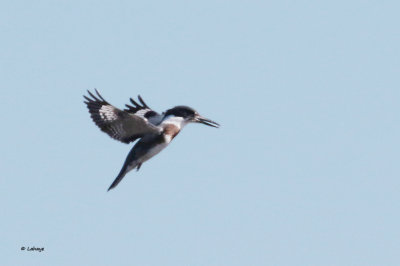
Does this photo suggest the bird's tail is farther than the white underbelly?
Yes

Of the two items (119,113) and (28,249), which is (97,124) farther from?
(28,249)

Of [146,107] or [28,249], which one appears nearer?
[28,249]

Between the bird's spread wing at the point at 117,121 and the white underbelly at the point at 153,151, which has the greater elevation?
the bird's spread wing at the point at 117,121

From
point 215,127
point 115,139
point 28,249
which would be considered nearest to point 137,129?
point 115,139

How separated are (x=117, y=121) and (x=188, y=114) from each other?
56.3 inches

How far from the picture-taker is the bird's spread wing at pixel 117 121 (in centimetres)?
1384

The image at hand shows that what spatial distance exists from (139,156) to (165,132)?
1.83ft

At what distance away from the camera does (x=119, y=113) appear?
13.8 metres

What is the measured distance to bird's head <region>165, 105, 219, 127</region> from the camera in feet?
48.5

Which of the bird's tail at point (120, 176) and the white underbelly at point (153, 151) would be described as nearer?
the white underbelly at point (153, 151)

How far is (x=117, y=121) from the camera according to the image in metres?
14.0

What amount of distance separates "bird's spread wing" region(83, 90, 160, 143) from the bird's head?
0.66 meters

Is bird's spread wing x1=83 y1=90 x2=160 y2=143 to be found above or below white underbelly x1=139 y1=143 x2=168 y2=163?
above

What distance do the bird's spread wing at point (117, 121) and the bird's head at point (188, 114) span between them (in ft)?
2.15
